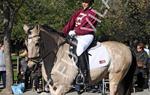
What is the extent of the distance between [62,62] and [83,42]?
0.63m

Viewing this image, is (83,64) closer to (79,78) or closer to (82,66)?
(82,66)

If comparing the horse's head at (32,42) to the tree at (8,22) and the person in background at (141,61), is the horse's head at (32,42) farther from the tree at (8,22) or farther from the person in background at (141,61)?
the person in background at (141,61)

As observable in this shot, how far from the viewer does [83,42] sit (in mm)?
9430

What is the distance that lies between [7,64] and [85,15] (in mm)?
10006

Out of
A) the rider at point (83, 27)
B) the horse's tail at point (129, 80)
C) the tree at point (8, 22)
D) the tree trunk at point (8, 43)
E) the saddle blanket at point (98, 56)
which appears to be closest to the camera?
the rider at point (83, 27)

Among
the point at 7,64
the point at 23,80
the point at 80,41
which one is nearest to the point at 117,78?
the point at 80,41

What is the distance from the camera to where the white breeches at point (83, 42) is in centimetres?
936

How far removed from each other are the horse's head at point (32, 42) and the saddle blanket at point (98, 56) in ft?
4.60

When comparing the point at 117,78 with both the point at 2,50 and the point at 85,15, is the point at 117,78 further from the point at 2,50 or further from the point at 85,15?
the point at 2,50

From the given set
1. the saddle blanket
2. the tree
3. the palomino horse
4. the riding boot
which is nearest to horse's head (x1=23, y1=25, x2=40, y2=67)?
the palomino horse

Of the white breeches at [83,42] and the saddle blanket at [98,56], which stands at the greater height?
the white breeches at [83,42]

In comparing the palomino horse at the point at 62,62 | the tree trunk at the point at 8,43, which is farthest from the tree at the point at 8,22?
the palomino horse at the point at 62,62

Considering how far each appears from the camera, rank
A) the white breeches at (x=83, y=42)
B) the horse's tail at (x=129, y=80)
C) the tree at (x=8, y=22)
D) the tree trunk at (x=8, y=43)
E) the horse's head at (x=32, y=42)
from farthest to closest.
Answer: the tree trunk at (x=8, y=43) < the tree at (x=8, y=22) < the horse's tail at (x=129, y=80) < the white breeches at (x=83, y=42) < the horse's head at (x=32, y=42)

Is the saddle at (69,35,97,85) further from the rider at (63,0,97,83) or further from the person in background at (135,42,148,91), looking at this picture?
the person in background at (135,42,148,91)
